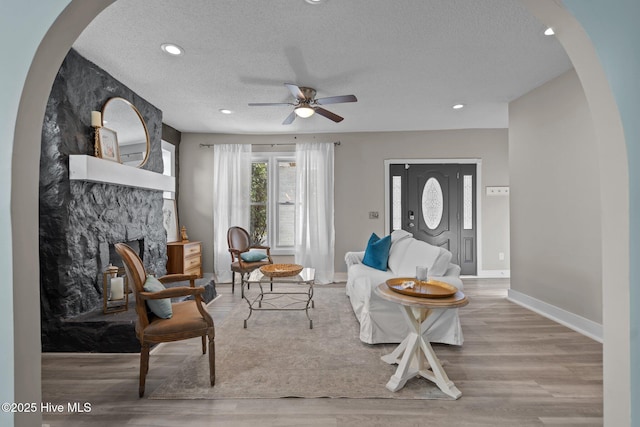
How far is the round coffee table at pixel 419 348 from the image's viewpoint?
191 cm

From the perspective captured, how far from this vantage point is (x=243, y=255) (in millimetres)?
4473

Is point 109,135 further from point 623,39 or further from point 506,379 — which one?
point 506,379

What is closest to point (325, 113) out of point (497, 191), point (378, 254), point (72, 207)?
point (378, 254)

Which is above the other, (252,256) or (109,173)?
(109,173)

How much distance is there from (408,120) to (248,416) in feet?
14.5

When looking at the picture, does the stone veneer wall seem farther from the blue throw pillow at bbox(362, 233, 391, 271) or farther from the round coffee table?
the blue throw pillow at bbox(362, 233, 391, 271)

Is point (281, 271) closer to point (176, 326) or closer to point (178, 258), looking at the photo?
point (176, 326)

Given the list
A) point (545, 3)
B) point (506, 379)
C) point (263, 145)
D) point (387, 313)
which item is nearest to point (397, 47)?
point (545, 3)

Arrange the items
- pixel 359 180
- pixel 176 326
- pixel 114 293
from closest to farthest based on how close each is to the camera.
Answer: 1. pixel 176 326
2. pixel 114 293
3. pixel 359 180

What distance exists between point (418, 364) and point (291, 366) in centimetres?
96

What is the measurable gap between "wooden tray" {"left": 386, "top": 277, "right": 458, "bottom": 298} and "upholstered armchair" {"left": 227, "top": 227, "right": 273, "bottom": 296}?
89.2 inches

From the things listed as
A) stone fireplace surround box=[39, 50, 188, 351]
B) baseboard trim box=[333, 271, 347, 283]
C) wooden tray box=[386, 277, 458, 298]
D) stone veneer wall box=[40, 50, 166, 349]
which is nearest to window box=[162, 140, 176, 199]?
stone veneer wall box=[40, 50, 166, 349]

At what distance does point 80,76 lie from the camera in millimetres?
2803

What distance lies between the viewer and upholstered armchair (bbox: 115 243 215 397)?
1.95 m
